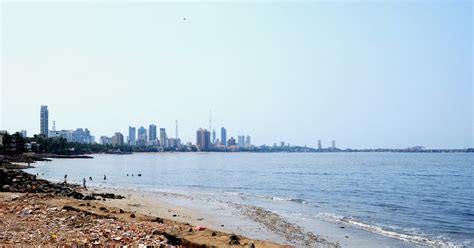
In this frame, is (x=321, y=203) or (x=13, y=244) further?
(x=321, y=203)

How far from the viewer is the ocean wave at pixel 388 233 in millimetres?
22359

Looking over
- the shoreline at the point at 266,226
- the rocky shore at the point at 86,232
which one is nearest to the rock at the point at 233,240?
the rocky shore at the point at 86,232

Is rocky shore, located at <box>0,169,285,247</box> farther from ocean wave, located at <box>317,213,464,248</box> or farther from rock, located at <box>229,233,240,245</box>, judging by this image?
ocean wave, located at <box>317,213,464,248</box>

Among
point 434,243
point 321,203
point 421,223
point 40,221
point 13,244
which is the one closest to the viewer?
point 13,244

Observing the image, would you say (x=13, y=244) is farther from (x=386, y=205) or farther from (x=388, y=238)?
(x=386, y=205)

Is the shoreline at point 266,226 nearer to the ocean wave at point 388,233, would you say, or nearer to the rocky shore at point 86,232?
the ocean wave at point 388,233

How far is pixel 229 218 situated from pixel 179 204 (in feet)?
32.3

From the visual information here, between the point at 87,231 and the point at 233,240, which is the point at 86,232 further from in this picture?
the point at 233,240

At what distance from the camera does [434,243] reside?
73.0 ft

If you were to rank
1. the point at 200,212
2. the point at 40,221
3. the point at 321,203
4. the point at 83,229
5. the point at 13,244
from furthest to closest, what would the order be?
the point at 321,203 < the point at 200,212 < the point at 40,221 < the point at 83,229 < the point at 13,244

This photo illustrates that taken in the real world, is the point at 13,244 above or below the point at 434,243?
above

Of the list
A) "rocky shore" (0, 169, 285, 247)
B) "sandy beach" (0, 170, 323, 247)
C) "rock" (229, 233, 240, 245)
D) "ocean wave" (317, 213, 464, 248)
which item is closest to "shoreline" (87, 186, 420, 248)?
"ocean wave" (317, 213, 464, 248)

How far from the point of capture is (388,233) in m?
24.5

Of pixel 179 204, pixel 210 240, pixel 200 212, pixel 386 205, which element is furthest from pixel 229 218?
pixel 386 205
